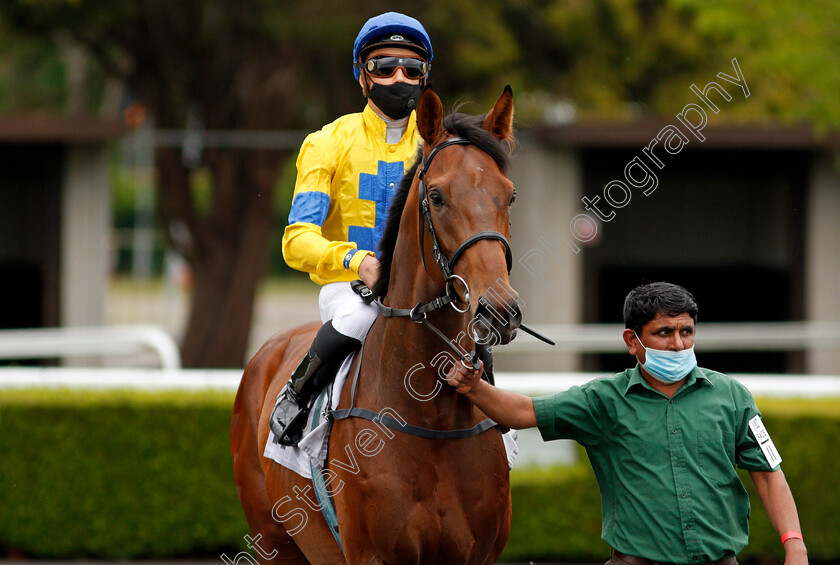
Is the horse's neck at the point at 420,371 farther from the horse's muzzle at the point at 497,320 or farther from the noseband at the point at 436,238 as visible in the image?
the horse's muzzle at the point at 497,320

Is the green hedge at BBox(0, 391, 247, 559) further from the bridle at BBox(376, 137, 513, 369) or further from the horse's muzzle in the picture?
the horse's muzzle

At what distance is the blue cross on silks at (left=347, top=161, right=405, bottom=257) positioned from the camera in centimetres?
352

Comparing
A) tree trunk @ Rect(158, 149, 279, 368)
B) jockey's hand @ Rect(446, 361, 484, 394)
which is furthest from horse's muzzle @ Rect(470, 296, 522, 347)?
tree trunk @ Rect(158, 149, 279, 368)

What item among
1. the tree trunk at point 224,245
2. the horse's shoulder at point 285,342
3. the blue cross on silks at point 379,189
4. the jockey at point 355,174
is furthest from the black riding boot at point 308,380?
the tree trunk at point 224,245

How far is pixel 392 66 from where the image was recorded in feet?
11.5

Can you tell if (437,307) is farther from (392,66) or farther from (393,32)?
(393,32)

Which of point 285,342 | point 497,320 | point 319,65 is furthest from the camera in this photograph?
point 319,65

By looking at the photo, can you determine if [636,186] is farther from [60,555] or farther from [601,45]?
[60,555]

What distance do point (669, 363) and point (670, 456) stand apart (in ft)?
0.89

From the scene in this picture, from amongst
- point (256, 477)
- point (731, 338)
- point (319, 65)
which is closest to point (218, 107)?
point (319, 65)

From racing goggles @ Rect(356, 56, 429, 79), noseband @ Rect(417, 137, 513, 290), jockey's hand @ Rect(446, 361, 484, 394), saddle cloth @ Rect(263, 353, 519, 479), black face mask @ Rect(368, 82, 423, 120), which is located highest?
racing goggles @ Rect(356, 56, 429, 79)

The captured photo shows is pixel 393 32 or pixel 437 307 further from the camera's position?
pixel 393 32

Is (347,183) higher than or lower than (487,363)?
higher

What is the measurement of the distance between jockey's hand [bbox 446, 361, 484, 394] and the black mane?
0.43 m
